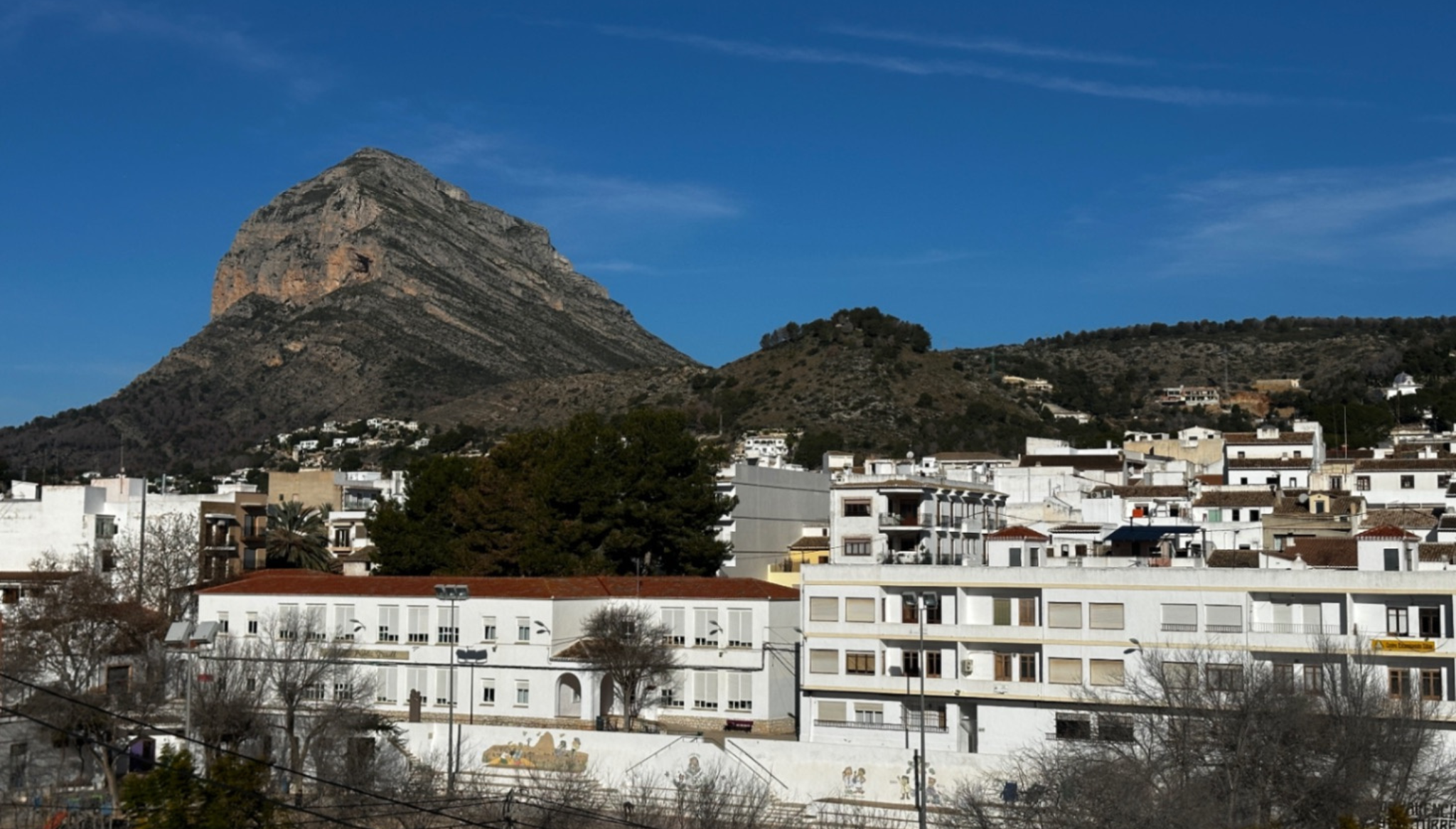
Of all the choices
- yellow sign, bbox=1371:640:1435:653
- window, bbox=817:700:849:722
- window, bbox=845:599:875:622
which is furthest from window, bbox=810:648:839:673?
yellow sign, bbox=1371:640:1435:653

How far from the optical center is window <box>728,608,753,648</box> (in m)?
58.1

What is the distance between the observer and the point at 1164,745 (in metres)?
41.6

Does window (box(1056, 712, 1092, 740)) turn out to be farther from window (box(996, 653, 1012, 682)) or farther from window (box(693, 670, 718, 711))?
window (box(693, 670, 718, 711))

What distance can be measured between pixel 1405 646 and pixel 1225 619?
16.3 feet

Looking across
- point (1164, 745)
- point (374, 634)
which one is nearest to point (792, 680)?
point (374, 634)

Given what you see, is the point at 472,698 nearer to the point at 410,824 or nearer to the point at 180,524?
the point at 410,824

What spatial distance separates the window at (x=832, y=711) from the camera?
53.4 meters

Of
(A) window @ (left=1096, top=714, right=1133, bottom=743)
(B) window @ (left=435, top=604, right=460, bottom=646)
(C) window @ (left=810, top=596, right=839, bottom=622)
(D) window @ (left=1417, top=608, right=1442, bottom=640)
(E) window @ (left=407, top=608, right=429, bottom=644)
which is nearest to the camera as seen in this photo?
(A) window @ (left=1096, top=714, right=1133, bottom=743)

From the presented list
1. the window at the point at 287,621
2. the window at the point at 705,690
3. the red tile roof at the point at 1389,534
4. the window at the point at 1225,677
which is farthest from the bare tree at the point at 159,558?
the red tile roof at the point at 1389,534

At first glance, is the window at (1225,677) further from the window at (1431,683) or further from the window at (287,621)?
the window at (287,621)

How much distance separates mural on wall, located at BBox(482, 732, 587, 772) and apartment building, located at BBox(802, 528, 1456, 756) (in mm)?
8217

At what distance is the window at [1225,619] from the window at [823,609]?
11.8 m

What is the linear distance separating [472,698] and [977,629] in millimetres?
18307

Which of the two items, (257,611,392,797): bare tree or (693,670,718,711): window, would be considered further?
(693,670,718,711): window
